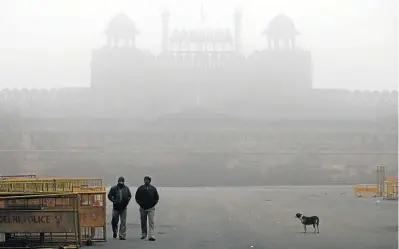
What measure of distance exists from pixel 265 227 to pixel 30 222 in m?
4.85

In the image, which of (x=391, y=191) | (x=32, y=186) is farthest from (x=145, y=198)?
(x=391, y=191)

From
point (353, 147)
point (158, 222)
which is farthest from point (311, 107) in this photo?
point (158, 222)

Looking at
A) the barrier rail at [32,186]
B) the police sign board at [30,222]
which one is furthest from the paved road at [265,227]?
the barrier rail at [32,186]

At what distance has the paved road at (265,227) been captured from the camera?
963cm

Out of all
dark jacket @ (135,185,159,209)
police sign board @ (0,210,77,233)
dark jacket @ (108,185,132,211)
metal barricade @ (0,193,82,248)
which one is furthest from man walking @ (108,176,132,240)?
police sign board @ (0,210,77,233)

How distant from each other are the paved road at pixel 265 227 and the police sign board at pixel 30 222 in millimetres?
899

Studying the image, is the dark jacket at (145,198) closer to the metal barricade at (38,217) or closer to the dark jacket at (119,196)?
the dark jacket at (119,196)

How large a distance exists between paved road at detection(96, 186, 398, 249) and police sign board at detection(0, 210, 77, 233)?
899 millimetres

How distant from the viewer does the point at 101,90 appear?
6147 cm

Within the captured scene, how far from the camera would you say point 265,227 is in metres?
12.1

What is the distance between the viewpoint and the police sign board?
28.7 feet

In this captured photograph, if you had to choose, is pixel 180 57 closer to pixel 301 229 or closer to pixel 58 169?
pixel 58 169

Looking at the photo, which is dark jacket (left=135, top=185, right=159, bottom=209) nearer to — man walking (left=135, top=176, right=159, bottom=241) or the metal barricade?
man walking (left=135, top=176, right=159, bottom=241)

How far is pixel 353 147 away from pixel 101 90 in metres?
26.2
